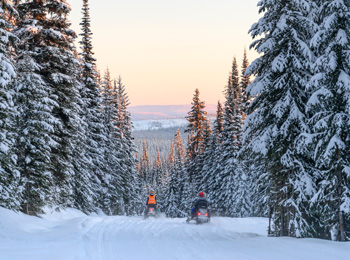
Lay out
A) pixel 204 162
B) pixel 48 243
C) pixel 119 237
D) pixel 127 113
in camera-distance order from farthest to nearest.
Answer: pixel 127 113
pixel 204 162
pixel 119 237
pixel 48 243

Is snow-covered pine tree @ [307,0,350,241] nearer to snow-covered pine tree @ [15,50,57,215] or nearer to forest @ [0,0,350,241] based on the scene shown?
forest @ [0,0,350,241]

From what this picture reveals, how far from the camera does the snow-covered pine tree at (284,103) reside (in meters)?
14.5

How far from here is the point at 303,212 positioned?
15.2m

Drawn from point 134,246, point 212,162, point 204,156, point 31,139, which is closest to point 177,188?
point 204,156

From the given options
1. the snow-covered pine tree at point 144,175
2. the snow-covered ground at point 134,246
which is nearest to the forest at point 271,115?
the snow-covered ground at point 134,246

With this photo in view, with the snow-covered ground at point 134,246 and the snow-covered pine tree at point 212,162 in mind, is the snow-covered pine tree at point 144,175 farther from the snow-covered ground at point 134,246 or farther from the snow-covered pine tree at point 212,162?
the snow-covered ground at point 134,246

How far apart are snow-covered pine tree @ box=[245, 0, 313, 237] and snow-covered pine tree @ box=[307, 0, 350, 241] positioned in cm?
88

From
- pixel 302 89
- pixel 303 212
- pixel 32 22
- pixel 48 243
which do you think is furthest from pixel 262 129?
pixel 32 22

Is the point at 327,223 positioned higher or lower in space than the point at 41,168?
lower

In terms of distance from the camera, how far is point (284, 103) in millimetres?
14516

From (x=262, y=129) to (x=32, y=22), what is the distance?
50.9 ft

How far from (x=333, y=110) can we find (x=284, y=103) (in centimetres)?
196

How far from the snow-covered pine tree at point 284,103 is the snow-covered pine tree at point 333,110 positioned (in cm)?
88

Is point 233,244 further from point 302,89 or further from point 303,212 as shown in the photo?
point 302,89
